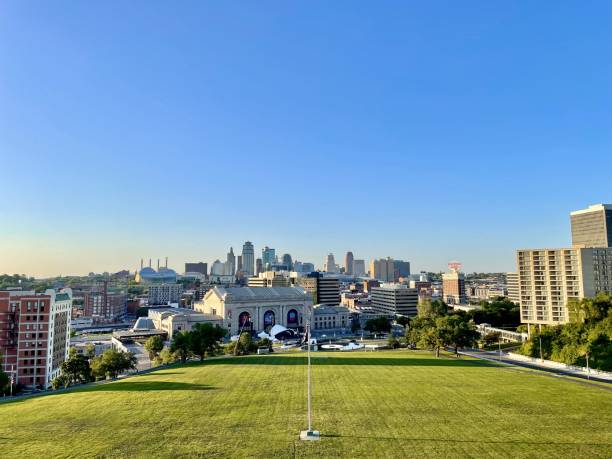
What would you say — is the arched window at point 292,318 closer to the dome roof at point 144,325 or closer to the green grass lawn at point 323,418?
the dome roof at point 144,325

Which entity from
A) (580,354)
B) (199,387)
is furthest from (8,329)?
(580,354)

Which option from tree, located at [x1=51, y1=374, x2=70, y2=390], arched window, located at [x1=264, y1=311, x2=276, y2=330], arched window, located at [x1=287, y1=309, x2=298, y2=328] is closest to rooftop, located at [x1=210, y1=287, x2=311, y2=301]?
arched window, located at [x1=287, y1=309, x2=298, y2=328]

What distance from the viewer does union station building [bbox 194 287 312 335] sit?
168 meters

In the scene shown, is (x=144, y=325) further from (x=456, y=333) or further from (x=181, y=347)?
(x=456, y=333)

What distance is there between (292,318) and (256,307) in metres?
18.4

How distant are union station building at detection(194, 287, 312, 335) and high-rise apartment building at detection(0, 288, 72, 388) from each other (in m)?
75.3

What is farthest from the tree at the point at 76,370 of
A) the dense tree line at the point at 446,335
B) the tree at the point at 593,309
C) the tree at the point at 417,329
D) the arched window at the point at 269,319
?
the arched window at the point at 269,319

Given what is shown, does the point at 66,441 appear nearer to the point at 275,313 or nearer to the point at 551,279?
the point at 551,279

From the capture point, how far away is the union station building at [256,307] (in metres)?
168

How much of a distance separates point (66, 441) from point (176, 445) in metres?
7.54

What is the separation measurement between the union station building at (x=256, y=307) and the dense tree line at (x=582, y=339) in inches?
3922

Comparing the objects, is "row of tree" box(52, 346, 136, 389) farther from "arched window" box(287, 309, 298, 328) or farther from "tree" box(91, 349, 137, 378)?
"arched window" box(287, 309, 298, 328)

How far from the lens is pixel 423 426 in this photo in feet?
92.3

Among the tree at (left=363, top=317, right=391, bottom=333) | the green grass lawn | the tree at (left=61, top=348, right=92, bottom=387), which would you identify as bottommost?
the tree at (left=363, top=317, right=391, bottom=333)
